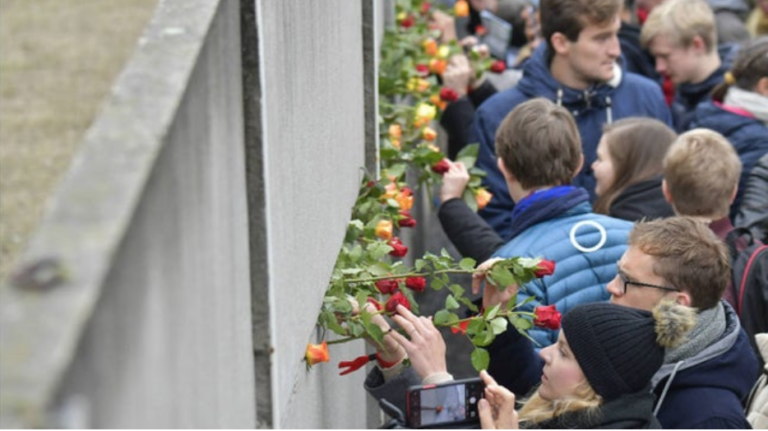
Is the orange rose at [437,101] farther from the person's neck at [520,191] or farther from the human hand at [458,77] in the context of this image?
the person's neck at [520,191]

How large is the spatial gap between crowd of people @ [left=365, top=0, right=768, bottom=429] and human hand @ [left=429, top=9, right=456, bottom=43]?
1.47 feet

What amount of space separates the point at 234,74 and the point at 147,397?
0.80 metres

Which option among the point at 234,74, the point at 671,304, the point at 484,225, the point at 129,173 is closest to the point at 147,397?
the point at 129,173

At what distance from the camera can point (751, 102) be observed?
591 cm

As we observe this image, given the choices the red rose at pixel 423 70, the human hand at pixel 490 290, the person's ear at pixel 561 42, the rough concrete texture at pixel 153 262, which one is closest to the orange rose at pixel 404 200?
the human hand at pixel 490 290

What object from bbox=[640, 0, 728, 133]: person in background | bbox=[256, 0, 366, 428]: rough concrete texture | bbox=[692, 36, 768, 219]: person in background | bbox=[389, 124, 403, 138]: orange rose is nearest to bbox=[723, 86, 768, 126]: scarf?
bbox=[692, 36, 768, 219]: person in background

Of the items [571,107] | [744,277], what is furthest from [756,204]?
[571,107]

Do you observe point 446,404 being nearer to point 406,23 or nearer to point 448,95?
point 448,95

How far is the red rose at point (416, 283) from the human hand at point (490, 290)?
151 millimetres

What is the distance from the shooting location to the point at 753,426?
Answer: 3.62 m

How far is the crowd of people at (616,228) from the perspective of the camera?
312 cm

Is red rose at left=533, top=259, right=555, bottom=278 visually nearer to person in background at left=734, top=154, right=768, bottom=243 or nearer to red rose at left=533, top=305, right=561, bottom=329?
red rose at left=533, top=305, right=561, bottom=329

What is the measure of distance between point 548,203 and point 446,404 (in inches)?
45.6

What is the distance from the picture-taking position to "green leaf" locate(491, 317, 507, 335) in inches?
127
